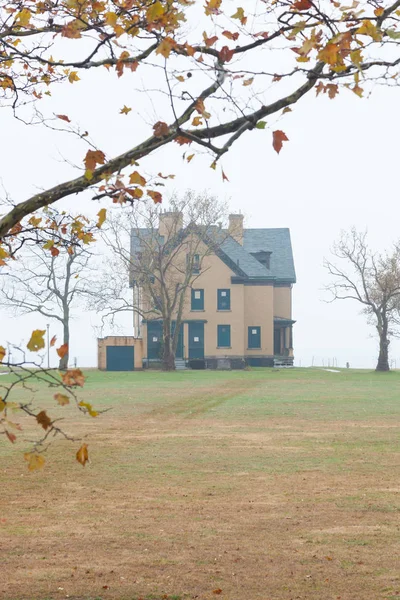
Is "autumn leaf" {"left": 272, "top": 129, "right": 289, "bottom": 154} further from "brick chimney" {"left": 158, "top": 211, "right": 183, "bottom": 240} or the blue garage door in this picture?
the blue garage door

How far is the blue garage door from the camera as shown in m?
62.3

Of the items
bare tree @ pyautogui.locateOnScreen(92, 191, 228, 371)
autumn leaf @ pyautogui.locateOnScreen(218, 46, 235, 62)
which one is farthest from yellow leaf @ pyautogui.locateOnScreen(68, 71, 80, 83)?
bare tree @ pyautogui.locateOnScreen(92, 191, 228, 371)

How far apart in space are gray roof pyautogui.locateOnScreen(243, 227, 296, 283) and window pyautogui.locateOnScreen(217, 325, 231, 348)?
254 inches

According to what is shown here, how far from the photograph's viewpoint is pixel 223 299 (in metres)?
65.6

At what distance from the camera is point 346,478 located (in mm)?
14320

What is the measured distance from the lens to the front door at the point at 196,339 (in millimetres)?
65250

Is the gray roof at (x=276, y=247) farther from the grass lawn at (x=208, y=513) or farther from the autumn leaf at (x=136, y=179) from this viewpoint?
the autumn leaf at (x=136, y=179)

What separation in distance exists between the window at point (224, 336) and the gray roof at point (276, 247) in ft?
21.2

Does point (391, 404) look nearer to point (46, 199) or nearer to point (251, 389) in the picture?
→ point (251, 389)

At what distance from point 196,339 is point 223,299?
12.0 feet

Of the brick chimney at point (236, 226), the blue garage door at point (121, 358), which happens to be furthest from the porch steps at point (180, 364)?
the brick chimney at point (236, 226)

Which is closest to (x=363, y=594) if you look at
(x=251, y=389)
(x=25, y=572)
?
(x=25, y=572)

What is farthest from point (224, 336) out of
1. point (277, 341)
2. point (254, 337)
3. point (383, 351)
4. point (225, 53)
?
point (225, 53)

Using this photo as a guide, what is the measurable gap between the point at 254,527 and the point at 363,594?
2808 millimetres
